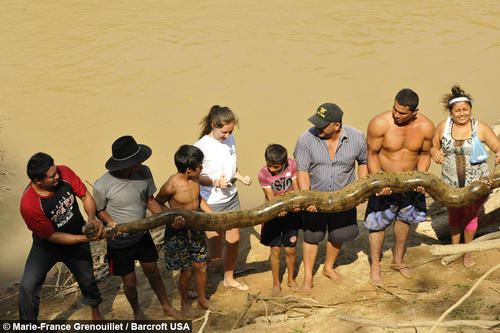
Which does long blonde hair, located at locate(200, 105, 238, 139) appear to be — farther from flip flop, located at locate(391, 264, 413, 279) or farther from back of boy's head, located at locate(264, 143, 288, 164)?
flip flop, located at locate(391, 264, 413, 279)

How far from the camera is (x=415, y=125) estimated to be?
16.4 ft

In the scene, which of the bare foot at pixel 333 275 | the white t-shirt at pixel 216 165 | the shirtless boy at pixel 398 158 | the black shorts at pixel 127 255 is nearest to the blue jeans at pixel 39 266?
the black shorts at pixel 127 255

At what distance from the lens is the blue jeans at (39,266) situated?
4391mm

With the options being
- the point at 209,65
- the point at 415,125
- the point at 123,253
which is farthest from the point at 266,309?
the point at 209,65

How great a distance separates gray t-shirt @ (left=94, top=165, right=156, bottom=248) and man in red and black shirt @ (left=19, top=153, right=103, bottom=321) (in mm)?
135

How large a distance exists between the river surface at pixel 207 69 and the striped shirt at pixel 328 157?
4318 millimetres

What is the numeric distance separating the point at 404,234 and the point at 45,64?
1274 centimetres

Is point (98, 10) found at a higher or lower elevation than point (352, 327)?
higher

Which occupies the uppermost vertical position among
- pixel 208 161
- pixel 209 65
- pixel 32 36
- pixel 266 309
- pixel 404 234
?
pixel 32 36

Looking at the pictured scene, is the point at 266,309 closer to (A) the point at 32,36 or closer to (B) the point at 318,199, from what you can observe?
(B) the point at 318,199

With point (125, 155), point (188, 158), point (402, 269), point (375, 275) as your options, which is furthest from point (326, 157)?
point (125, 155)

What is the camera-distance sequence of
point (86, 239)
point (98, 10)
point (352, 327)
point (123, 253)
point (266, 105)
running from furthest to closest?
point (98, 10)
point (266, 105)
point (123, 253)
point (86, 239)
point (352, 327)

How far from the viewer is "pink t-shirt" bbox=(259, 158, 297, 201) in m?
5.10

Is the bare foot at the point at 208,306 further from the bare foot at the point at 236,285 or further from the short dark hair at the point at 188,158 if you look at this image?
the short dark hair at the point at 188,158
